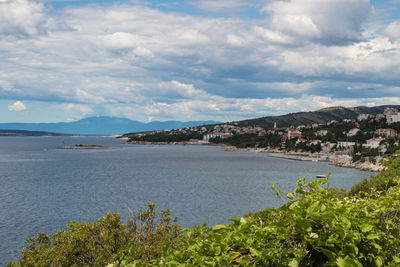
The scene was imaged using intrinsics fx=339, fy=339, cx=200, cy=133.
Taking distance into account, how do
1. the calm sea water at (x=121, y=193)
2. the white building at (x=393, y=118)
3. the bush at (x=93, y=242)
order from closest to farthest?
the bush at (x=93, y=242) < the calm sea water at (x=121, y=193) < the white building at (x=393, y=118)

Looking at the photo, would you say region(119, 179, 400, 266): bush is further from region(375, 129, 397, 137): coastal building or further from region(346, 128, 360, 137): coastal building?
region(346, 128, 360, 137): coastal building

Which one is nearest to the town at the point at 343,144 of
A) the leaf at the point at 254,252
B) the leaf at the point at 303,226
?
the leaf at the point at 303,226

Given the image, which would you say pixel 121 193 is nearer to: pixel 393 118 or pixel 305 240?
pixel 305 240

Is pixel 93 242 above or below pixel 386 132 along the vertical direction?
below

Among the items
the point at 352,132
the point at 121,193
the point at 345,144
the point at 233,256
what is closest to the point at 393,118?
the point at 352,132

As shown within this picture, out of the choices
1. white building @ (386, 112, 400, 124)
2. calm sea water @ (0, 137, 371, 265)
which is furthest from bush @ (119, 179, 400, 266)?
white building @ (386, 112, 400, 124)

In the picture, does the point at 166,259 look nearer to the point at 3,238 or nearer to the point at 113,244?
the point at 113,244

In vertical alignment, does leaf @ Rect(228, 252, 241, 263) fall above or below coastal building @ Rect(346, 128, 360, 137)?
below

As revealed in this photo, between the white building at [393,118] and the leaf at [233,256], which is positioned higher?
the white building at [393,118]

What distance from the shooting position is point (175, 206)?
151 feet

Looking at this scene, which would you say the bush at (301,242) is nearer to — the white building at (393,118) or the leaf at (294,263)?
the leaf at (294,263)

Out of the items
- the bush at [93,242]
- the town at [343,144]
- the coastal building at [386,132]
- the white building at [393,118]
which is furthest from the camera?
the white building at [393,118]

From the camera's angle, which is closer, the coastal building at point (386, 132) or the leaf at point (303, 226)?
the leaf at point (303, 226)

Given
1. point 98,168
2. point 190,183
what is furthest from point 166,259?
point 98,168
